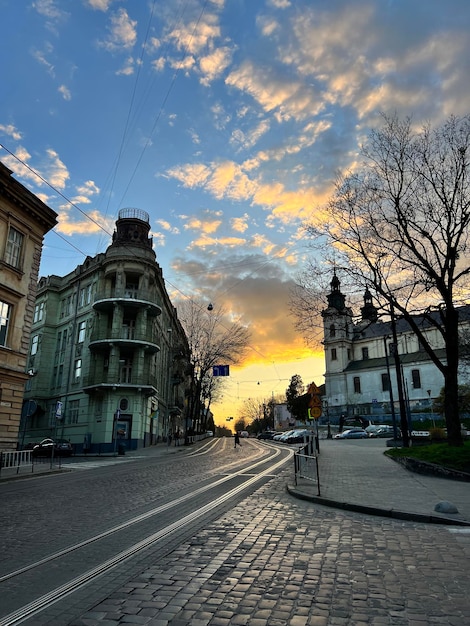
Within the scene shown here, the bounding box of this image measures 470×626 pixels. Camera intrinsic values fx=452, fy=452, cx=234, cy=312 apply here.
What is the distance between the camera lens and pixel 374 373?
83188mm

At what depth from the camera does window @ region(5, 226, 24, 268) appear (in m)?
22.9

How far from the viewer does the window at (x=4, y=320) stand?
22.2m

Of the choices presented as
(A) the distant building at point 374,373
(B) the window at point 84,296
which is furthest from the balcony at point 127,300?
(A) the distant building at point 374,373

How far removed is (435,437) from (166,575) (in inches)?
1159

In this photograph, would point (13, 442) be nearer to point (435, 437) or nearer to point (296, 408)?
point (435, 437)

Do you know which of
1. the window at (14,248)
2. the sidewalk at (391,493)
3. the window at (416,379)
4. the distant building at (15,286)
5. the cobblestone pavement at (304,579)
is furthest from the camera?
the window at (416,379)

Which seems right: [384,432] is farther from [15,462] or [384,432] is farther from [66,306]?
[15,462]

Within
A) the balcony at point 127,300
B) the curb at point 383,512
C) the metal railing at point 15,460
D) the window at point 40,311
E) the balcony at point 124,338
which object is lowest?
the curb at point 383,512

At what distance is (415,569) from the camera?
17.5 ft

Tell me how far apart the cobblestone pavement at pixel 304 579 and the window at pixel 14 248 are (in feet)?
65.1

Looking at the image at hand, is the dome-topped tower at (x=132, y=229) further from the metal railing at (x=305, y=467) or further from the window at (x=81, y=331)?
the metal railing at (x=305, y=467)

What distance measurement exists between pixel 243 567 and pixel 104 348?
3611cm

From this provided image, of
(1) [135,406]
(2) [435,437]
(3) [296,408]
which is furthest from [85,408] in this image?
(3) [296,408]

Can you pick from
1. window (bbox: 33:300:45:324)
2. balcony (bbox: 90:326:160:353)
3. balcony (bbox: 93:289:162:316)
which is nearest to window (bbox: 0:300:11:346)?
balcony (bbox: 90:326:160:353)
